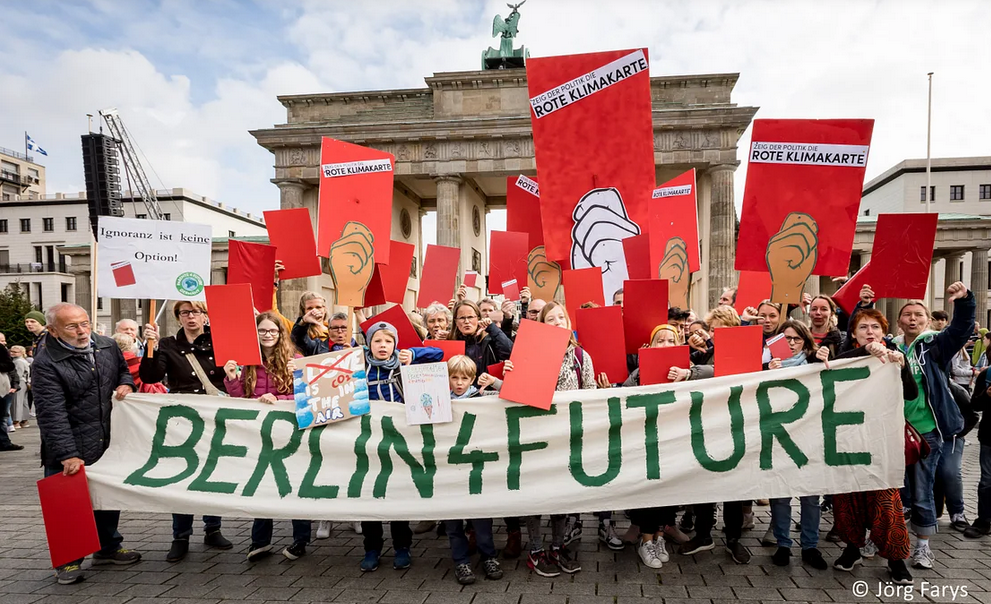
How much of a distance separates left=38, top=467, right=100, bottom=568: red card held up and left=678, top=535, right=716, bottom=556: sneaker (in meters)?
4.29

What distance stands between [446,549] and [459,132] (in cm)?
2671

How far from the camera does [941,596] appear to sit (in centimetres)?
370

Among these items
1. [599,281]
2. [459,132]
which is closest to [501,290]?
[599,281]

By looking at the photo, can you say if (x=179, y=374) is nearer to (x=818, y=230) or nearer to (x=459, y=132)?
(x=818, y=230)

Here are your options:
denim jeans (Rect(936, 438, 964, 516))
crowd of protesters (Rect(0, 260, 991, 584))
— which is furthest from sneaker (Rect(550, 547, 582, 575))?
denim jeans (Rect(936, 438, 964, 516))

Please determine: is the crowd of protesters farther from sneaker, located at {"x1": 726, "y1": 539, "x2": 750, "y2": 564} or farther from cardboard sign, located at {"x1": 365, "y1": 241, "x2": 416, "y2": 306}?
cardboard sign, located at {"x1": 365, "y1": 241, "x2": 416, "y2": 306}

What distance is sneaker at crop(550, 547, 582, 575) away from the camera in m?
4.16

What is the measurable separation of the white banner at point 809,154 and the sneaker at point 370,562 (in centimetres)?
489

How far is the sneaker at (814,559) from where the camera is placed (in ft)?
13.5

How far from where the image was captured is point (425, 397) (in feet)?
13.7

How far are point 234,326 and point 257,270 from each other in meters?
1.38

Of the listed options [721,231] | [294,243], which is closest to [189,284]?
[294,243]

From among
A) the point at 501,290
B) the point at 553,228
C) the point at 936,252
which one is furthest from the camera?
the point at 936,252

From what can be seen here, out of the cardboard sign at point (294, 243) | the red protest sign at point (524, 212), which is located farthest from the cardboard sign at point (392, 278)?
the red protest sign at point (524, 212)
